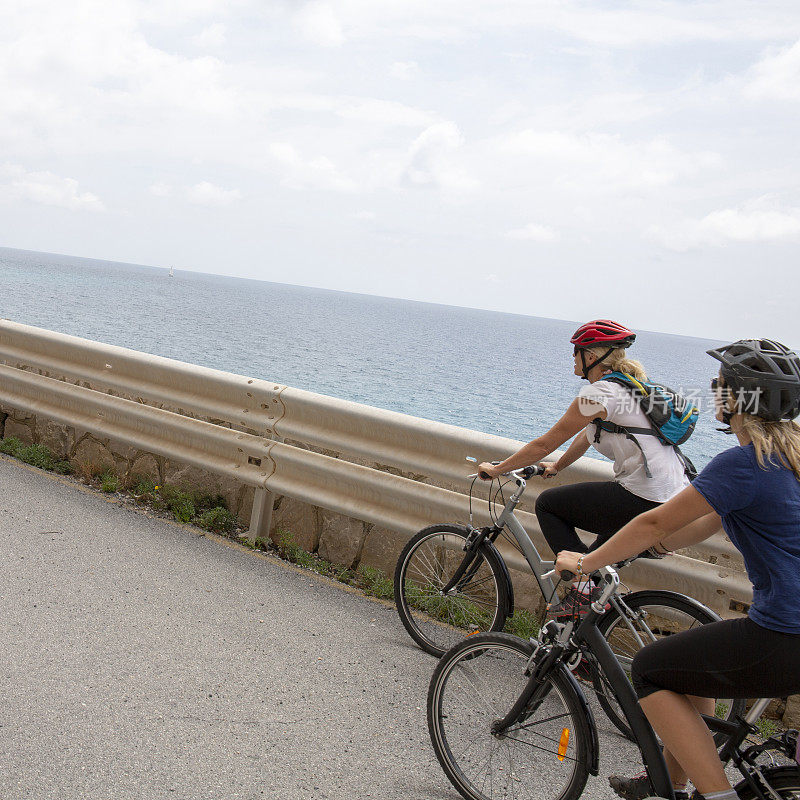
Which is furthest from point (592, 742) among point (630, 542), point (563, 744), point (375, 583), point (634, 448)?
point (375, 583)

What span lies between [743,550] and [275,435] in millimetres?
3745

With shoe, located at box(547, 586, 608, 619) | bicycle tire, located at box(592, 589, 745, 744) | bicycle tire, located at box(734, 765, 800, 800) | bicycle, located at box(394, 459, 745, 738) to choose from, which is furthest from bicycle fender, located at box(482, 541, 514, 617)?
bicycle tire, located at box(734, 765, 800, 800)

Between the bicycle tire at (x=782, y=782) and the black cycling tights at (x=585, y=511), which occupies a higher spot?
the black cycling tights at (x=585, y=511)

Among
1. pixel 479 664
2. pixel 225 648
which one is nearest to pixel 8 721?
pixel 225 648

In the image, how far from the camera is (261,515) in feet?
19.1

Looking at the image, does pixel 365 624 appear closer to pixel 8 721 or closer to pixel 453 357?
pixel 8 721

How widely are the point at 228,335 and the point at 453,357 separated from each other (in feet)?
75.9

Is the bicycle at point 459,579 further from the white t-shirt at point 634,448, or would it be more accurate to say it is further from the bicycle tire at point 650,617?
the white t-shirt at point 634,448

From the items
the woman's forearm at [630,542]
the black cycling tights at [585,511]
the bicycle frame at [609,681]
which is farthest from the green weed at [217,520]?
the woman's forearm at [630,542]

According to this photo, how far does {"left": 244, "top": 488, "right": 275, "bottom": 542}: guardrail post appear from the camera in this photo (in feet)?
19.1

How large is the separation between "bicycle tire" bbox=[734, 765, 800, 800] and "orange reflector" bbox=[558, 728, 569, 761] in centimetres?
60

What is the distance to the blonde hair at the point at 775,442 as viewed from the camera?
8.13 ft

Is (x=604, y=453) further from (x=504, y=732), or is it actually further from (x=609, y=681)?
(x=504, y=732)

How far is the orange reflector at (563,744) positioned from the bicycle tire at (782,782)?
0.60 meters
